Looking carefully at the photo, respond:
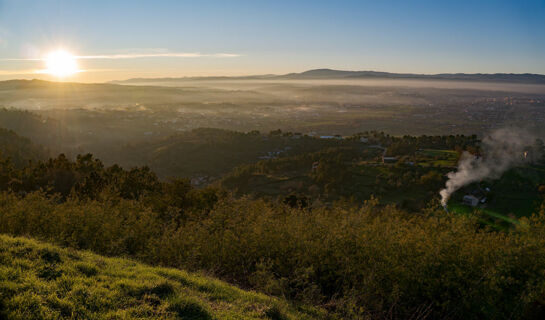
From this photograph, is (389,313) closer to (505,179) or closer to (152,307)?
(152,307)

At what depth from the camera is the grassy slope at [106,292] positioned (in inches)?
241

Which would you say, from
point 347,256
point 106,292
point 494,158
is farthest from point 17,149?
point 494,158

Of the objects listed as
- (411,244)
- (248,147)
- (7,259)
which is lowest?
(248,147)

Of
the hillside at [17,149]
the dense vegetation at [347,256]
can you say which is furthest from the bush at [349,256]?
the hillside at [17,149]

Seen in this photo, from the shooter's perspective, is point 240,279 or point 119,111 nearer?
point 240,279

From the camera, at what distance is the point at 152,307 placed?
6.59 metres

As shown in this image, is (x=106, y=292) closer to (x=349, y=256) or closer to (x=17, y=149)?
(x=349, y=256)

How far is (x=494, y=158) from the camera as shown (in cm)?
7381

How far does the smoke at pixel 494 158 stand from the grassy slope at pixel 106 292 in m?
50.0

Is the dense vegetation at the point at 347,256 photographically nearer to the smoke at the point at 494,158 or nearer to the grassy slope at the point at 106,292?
the grassy slope at the point at 106,292

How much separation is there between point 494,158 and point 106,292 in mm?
88235

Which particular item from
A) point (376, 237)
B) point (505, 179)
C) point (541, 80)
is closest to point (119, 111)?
point (505, 179)

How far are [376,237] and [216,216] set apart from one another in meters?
6.74

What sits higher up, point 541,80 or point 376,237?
point 541,80
